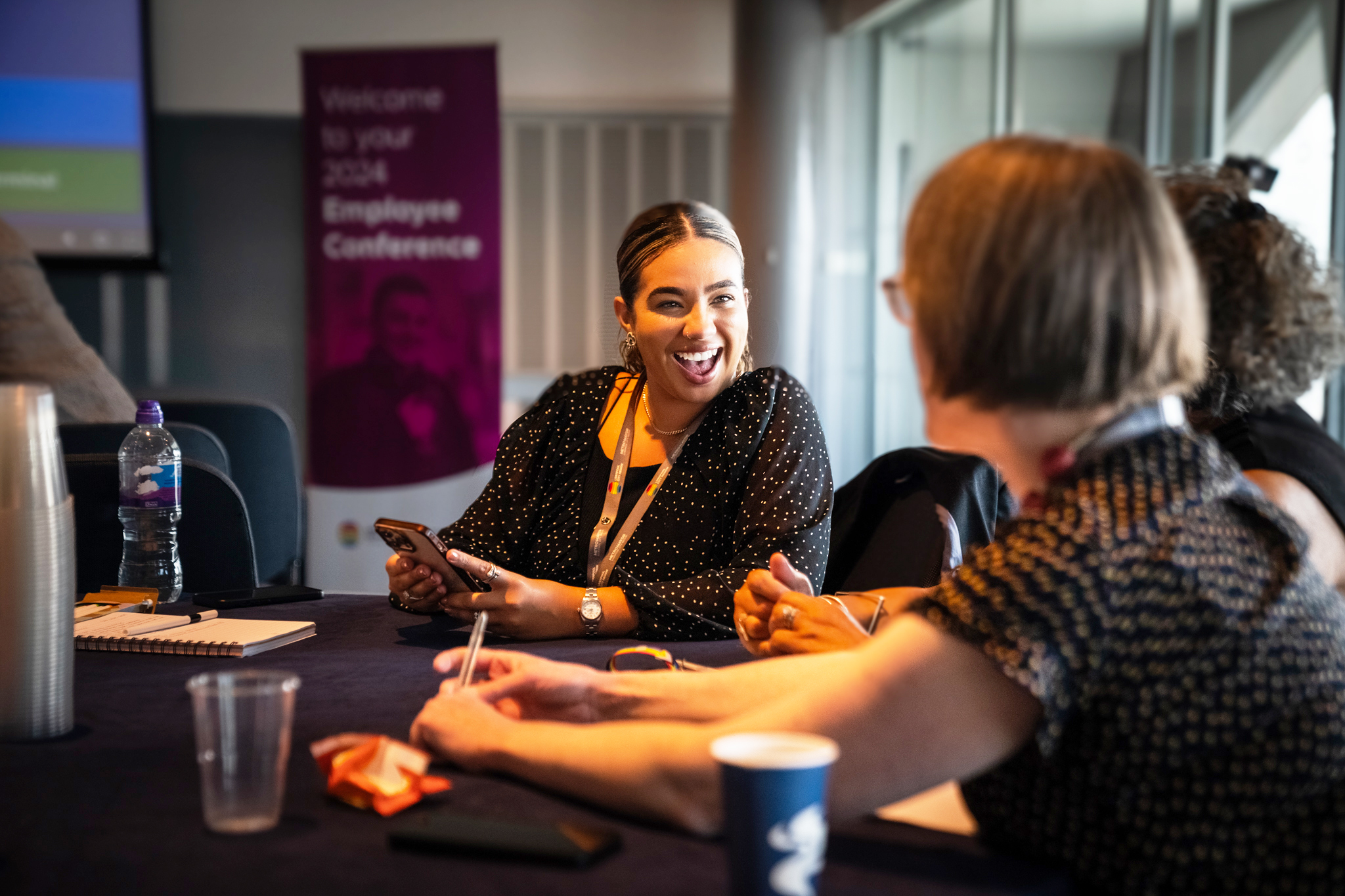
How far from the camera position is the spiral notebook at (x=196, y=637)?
1.42 m

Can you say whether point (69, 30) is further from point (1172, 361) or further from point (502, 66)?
point (1172, 361)

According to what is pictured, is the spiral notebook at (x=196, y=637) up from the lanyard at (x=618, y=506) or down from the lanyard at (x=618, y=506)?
down

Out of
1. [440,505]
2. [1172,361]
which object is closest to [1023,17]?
[440,505]

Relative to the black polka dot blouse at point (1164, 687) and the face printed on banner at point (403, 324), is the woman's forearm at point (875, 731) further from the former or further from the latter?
the face printed on banner at point (403, 324)

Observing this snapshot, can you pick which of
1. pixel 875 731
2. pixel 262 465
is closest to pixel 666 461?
pixel 875 731

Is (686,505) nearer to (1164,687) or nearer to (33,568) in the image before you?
(33,568)

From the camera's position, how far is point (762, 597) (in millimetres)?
1404

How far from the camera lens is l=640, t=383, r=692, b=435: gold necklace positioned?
1969 millimetres

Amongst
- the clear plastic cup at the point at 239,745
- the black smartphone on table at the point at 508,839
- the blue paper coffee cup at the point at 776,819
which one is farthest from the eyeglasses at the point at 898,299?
the clear plastic cup at the point at 239,745

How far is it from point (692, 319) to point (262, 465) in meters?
1.89

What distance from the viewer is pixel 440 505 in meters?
5.66

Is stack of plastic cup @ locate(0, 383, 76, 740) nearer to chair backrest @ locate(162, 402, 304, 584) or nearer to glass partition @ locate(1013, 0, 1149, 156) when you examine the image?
chair backrest @ locate(162, 402, 304, 584)

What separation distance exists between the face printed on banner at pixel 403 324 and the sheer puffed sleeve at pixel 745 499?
381 centimetres

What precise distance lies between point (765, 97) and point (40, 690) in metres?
4.66
